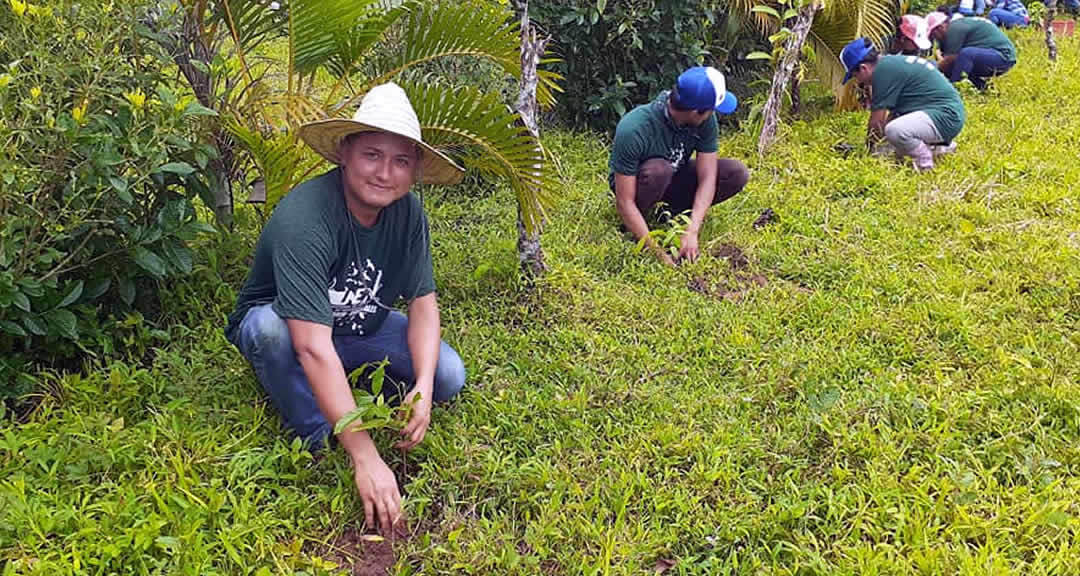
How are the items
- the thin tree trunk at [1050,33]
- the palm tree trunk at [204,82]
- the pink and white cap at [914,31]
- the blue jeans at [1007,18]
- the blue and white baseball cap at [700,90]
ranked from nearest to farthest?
the palm tree trunk at [204,82]
the blue and white baseball cap at [700,90]
the pink and white cap at [914,31]
the thin tree trunk at [1050,33]
the blue jeans at [1007,18]

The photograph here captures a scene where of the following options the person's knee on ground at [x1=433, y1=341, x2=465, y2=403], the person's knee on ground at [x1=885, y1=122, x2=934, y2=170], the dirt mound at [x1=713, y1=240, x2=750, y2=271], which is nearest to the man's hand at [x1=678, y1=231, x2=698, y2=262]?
the dirt mound at [x1=713, y1=240, x2=750, y2=271]

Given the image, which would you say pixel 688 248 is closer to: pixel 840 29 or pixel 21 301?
pixel 21 301

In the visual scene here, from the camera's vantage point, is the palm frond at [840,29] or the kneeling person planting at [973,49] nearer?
the palm frond at [840,29]

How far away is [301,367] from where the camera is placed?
2373 mm

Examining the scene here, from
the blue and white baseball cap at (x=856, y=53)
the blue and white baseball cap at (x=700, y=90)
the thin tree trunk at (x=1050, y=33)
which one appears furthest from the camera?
the thin tree trunk at (x=1050, y=33)

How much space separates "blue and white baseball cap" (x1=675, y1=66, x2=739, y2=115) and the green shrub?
1.66 m

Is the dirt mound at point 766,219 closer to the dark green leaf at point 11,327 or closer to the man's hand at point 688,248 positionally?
the man's hand at point 688,248

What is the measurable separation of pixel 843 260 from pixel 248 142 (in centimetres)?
270

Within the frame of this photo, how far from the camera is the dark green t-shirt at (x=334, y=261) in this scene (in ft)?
7.06

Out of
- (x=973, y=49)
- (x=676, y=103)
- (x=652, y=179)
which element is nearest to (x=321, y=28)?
(x=676, y=103)

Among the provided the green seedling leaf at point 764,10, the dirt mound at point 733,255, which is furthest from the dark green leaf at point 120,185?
the green seedling leaf at point 764,10

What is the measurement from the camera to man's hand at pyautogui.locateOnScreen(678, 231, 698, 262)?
12.7 feet

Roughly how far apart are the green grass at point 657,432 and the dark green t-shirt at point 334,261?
0.44 meters

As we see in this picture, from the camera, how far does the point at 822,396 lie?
276 centimetres
